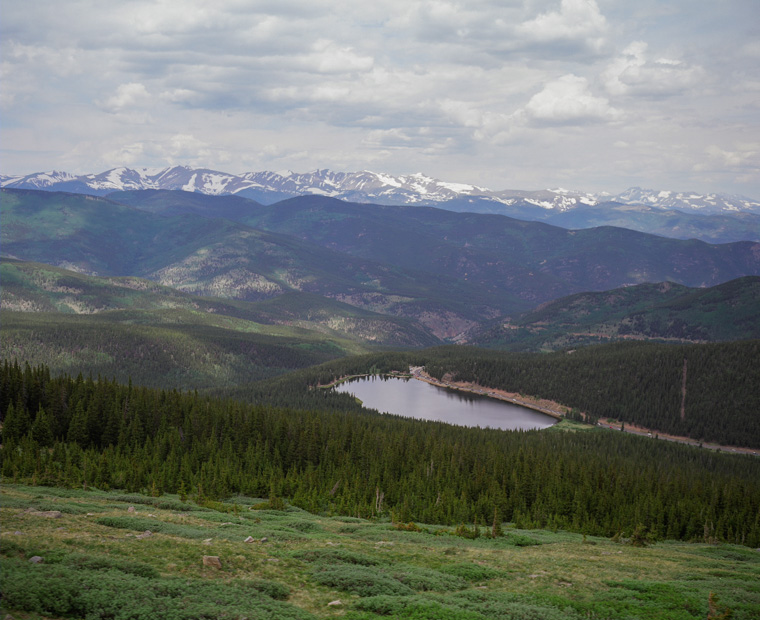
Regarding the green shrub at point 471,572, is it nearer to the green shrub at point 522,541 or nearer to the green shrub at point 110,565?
the green shrub at point 522,541

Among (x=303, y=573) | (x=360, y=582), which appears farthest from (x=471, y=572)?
(x=303, y=573)

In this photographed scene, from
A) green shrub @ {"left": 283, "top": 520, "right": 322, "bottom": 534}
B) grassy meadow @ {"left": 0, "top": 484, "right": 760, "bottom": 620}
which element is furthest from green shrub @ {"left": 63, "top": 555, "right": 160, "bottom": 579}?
green shrub @ {"left": 283, "top": 520, "right": 322, "bottom": 534}

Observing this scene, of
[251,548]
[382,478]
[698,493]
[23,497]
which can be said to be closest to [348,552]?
[251,548]

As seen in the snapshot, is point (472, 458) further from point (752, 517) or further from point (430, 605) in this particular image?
point (430, 605)

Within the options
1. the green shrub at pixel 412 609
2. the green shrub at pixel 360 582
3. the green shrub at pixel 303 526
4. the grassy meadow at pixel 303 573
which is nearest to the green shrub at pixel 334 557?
the grassy meadow at pixel 303 573

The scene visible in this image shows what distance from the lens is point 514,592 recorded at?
42.6 metres

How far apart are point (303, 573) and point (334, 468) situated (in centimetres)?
7218

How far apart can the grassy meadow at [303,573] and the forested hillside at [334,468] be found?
75.7 feet

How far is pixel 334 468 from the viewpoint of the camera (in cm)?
11325

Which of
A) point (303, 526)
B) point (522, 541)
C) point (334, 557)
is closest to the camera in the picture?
point (334, 557)

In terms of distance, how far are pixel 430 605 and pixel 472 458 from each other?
91.2 metres

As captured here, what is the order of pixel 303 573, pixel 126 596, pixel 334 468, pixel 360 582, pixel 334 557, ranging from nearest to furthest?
1. pixel 126 596
2. pixel 360 582
3. pixel 303 573
4. pixel 334 557
5. pixel 334 468

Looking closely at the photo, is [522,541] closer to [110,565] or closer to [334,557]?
[334,557]

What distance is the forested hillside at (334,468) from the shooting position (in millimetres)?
89000
